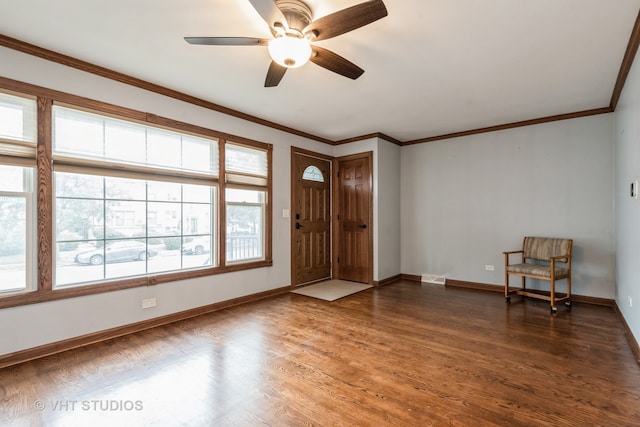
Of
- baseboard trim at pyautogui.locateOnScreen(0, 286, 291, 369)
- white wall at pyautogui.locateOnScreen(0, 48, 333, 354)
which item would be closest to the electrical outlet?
white wall at pyautogui.locateOnScreen(0, 48, 333, 354)

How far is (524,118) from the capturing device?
4426 mm

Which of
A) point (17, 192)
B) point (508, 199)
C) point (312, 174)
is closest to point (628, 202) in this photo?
point (508, 199)

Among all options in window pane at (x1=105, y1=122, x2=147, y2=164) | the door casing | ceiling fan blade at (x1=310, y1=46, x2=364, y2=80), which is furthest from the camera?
the door casing

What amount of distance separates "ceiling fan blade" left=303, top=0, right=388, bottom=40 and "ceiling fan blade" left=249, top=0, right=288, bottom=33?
0.19 m

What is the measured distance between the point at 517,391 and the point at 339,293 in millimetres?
2821

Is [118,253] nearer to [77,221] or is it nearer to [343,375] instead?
[77,221]

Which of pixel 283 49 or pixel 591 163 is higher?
pixel 283 49

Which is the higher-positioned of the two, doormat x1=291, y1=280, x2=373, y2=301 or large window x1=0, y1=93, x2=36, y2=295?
large window x1=0, y1=93, x2=36, y2=295

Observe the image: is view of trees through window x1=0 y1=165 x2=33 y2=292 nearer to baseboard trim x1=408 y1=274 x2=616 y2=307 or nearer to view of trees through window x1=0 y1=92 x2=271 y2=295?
view of trees through window x1=0 y1=92 x2=271 y2=295

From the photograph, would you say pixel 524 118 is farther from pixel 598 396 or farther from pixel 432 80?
pixel 598 396

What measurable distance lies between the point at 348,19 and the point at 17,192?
2.93 metres

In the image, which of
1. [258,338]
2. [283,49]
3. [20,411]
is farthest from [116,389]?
[283,49]

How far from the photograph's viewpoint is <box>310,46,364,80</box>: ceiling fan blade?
2.29 m

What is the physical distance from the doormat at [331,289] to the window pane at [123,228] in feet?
5.41
